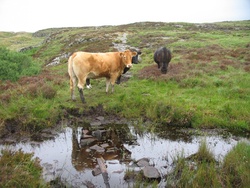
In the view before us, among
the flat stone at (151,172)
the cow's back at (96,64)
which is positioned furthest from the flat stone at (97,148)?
the cow's back at (96,64)

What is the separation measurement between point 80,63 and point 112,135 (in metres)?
3.78

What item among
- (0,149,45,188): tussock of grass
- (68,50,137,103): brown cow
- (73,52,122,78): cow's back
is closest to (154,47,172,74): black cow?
(68,50,137,103): brown cow

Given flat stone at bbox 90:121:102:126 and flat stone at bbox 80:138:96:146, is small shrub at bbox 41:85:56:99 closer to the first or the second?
flat stone at bbox 90:121:102:126

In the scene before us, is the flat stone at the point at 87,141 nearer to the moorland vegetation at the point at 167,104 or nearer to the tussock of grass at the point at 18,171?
the moorland vegetation at the point at 167,104

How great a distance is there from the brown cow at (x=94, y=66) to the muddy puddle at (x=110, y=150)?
266 cm

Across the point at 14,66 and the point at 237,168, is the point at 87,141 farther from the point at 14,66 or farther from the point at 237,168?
the point at 14,66

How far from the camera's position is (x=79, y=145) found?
8.86 metres

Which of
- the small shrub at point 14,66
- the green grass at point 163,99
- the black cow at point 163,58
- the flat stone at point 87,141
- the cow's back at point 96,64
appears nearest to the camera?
the flat stone at point 87,141

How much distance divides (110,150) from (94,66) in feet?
16.1

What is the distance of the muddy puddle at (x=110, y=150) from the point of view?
676 centimetres

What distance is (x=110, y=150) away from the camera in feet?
27.6

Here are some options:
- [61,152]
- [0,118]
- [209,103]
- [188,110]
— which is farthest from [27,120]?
[209,103]

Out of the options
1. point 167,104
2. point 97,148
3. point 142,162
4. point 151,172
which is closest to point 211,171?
point 151,172

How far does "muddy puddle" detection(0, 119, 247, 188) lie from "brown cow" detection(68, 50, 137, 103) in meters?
2.66
